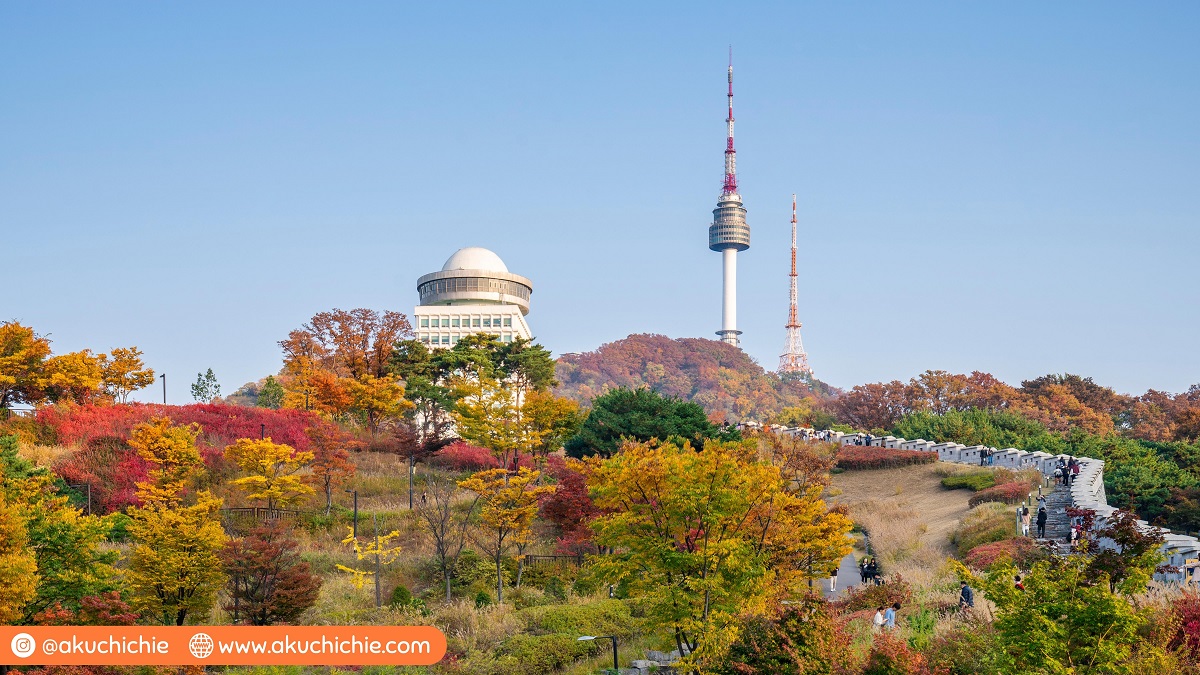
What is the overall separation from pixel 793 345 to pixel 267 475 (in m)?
137

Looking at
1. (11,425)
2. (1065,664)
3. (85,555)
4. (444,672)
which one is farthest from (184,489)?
(1065,664)

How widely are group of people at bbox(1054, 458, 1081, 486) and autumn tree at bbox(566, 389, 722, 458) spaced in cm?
1396

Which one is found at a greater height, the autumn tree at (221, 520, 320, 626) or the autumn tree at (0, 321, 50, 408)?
the autumn tree at (0, 321, 50, 408)

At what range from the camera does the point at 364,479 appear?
124 feet

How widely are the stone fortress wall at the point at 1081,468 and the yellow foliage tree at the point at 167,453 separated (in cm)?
2610

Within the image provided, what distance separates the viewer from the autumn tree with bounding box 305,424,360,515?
33.3 m

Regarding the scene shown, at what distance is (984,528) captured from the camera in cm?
3052

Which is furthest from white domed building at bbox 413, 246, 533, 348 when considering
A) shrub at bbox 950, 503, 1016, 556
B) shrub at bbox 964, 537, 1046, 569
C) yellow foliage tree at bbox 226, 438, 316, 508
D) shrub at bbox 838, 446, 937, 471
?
shrub at bbox 964, 537, 1046, 569

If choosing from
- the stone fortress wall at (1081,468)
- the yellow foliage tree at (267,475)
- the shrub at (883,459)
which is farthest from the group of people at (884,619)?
the shrub at (883,459)

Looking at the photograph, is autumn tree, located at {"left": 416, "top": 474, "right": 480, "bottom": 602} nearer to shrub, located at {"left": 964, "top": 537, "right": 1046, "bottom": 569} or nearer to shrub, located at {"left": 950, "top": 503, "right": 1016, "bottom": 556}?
shrub, located at {"left": 964, "top": 537, "right": 1046, "bottom": 569}

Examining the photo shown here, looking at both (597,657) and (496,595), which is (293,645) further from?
(496,595)

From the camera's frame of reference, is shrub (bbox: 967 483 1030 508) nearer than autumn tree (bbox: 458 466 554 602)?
No

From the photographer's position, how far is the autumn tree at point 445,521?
84.7 ft

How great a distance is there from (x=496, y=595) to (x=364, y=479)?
13.6m
